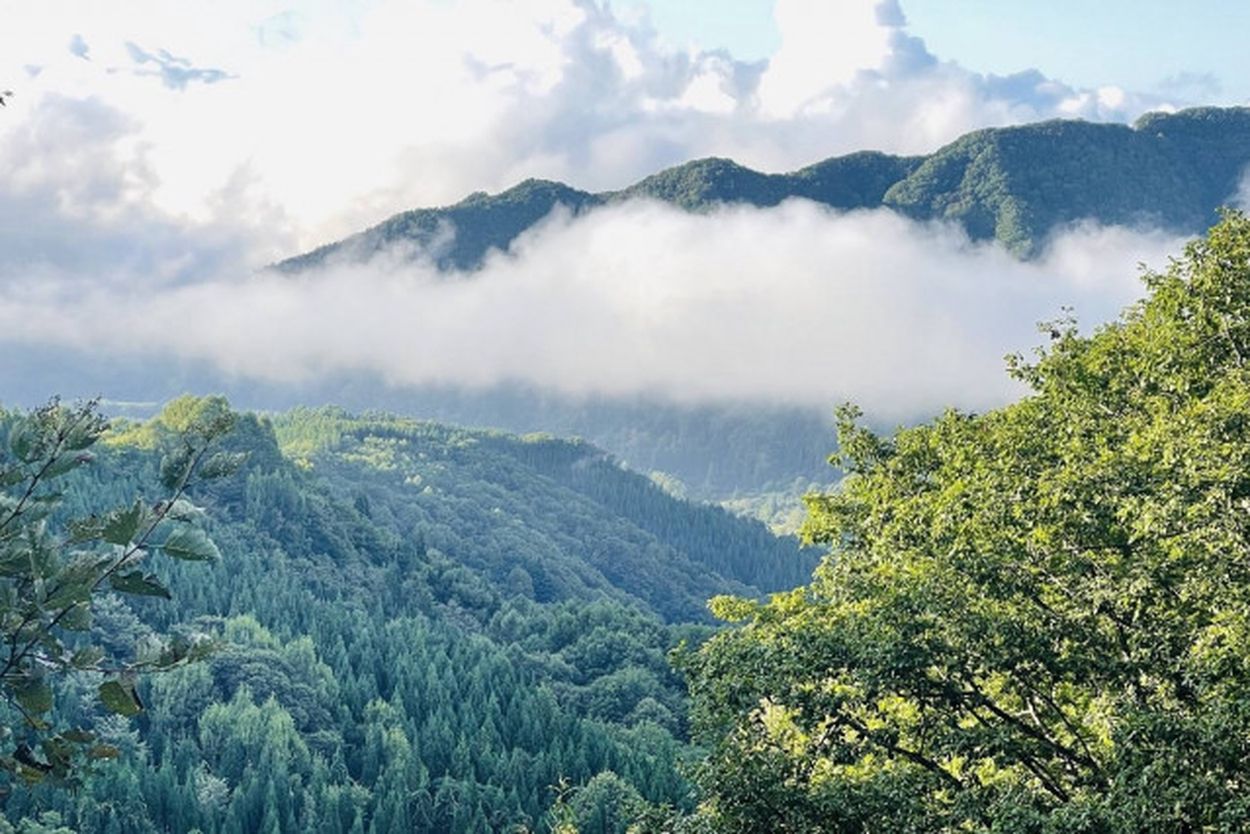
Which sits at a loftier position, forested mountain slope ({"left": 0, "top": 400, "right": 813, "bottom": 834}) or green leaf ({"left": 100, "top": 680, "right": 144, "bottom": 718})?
green leaf ({"left": 100, "top": 680, "right": 144, "bottom": 718})

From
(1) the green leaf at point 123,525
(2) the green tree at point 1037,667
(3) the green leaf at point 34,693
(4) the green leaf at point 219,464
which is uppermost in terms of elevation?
(4) the green leaf at point 219,464

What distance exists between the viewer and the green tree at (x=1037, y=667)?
16.1 m

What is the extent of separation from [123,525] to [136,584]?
19.0 inches

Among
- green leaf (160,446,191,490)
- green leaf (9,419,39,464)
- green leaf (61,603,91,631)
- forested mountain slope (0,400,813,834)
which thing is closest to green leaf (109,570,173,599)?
green leaf (61,603,91,631)

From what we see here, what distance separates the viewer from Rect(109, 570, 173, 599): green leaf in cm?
601

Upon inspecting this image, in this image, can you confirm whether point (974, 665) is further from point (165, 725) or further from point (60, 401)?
point (165, 725)

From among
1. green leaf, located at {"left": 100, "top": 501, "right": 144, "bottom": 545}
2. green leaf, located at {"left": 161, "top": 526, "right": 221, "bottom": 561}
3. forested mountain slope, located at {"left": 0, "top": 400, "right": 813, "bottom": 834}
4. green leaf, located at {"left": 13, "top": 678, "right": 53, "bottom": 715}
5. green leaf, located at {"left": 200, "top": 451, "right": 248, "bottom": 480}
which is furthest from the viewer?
forested mountain slope, located at {"left": 0, "top": 400, "right": 813, "bottom": 834}

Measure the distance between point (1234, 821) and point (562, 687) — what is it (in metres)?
123

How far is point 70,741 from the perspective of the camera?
6520 mm

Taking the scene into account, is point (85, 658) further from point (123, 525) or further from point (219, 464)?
point (219, 464)

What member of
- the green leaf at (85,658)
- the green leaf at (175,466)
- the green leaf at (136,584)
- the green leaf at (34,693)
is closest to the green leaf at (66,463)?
the green leaf at (175,466)

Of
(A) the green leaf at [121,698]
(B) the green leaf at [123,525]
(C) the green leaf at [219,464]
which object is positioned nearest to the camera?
(B) the green leaf at [123,525]

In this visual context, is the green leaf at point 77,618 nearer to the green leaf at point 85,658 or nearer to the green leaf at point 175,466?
the green leaf at point 85,658

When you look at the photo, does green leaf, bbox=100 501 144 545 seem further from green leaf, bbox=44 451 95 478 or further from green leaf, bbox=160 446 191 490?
green leaf, bbox=44 451 95 478
